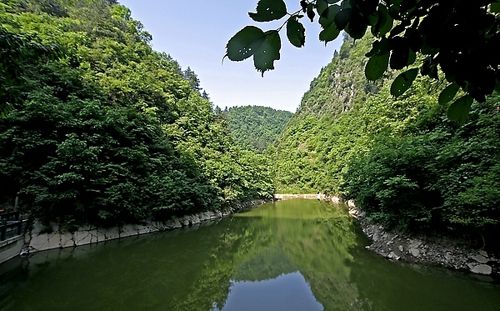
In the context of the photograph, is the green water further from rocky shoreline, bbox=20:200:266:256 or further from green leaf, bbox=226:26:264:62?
green leaf, bbox=226:26:264:62

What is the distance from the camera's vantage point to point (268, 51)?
29.7 inches

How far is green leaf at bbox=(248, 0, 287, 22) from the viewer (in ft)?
2.26

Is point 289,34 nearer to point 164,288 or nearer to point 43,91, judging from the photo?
point 164,288

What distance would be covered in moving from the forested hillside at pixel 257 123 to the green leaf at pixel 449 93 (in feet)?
290

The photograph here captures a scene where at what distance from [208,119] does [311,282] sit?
83.4 feet

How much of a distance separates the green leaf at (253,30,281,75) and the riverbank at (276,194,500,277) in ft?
32.3

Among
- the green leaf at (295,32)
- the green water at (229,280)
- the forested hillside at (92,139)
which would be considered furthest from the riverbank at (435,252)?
the forested hillside at (92,139)

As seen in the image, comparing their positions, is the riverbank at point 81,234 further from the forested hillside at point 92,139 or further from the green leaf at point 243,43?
the green leaf at point 243,43

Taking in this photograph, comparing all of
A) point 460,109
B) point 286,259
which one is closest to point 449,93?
point 460,109

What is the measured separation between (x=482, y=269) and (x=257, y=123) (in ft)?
367

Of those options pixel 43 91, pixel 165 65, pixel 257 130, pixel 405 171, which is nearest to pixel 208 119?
pixel 165 65

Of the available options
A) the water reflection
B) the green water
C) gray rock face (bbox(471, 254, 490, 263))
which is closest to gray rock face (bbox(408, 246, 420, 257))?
the green water

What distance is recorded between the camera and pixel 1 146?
12.0 meters

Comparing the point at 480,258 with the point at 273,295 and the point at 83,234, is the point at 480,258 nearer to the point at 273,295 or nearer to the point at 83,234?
the point at 273,295
